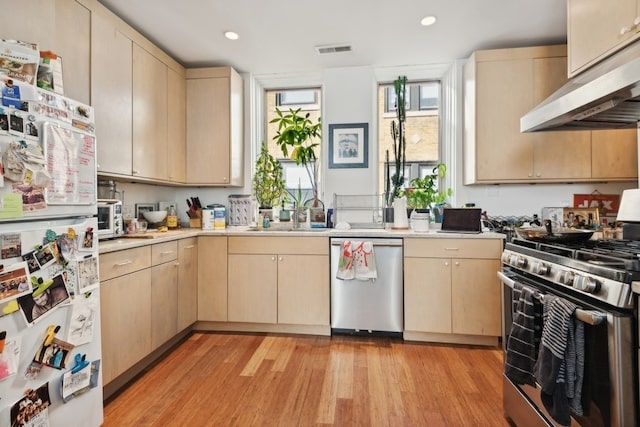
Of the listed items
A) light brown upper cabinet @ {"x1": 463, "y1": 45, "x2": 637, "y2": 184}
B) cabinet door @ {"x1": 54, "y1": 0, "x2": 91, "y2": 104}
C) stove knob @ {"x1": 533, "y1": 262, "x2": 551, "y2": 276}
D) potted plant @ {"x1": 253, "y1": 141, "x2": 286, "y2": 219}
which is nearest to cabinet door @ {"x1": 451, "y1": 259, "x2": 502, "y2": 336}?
light brown upper cabinet @ {"x1": 463, "y1": 45, "x2": 637, "y2": 184}

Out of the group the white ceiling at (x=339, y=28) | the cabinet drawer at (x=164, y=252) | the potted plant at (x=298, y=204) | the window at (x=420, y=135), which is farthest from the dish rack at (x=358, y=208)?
the cabinet drawer at (x=164, y=252)

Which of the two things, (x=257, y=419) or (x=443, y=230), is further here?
(x=443, y=230)

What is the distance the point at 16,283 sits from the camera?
1185 mm

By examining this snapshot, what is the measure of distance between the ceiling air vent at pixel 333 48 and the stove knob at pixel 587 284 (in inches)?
99.3

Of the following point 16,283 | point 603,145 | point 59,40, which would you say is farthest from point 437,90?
point 16,283

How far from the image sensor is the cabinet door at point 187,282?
2.64 meters

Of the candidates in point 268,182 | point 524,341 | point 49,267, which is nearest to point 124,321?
point 49,267

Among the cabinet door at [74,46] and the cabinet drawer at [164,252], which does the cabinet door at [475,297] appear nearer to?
the cabinet drawer at [164,252]

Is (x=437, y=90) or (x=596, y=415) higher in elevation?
(x=437, y=90)

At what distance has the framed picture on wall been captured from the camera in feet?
10.9

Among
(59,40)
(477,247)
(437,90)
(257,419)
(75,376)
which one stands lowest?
(257,419)

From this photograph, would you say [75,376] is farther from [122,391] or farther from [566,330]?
[566,330]

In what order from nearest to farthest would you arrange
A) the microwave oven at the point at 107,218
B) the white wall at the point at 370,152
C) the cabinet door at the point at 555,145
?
the microwave oven at the point at 107,218, the cabinet door at the point at 555,145, the white wall at the point at 370,152

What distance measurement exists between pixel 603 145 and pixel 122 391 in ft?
13.0
